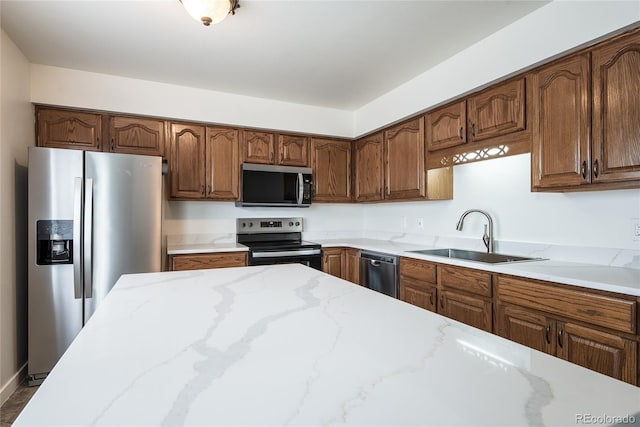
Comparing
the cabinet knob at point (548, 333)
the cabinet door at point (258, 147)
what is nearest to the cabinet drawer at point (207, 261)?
the cabinet door at point (258, 147)

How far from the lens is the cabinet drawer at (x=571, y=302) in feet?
4.64

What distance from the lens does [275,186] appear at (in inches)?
136

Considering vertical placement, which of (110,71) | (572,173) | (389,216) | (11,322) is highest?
(110,71)

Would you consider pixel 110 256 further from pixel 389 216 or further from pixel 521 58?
pixel 521 58

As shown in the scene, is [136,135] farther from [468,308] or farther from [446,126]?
[468,308]

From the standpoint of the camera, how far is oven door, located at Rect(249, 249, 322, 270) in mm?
3051

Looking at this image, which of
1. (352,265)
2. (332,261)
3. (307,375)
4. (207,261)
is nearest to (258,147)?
(207,261)

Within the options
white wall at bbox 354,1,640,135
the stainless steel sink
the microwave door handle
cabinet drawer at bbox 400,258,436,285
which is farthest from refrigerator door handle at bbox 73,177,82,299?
white wall at bbox 354,1,640,135

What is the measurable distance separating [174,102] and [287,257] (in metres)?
1.78

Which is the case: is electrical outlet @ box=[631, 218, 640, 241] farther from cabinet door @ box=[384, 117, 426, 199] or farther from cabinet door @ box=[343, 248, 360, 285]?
cabinet door @ box=[343, 248, 360, 285]

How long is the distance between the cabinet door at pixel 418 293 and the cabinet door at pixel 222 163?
5.97ft

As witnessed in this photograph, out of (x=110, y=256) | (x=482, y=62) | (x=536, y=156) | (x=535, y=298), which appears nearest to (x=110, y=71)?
(x=110, y=256)

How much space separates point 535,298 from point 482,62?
5.22 feet

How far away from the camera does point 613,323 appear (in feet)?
4.73
